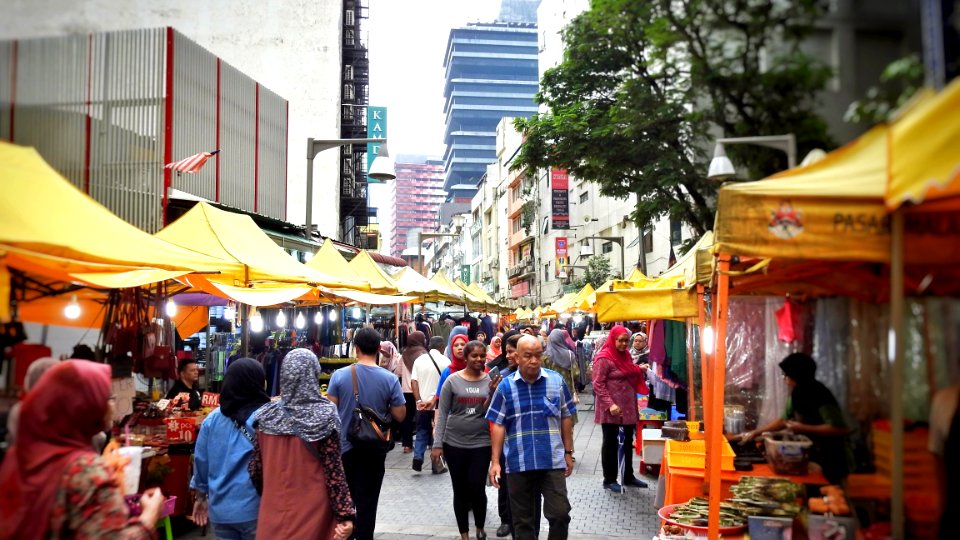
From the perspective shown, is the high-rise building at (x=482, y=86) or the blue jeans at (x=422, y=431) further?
the high-rise building at (x=482, y=86)

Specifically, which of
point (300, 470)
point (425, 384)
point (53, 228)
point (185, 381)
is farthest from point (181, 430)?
point (53, 228)

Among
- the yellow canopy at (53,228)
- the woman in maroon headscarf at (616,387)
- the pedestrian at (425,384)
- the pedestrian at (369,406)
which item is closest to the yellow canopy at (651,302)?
the woman in maroon headscarf at (616,387)

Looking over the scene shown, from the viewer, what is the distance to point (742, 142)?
14.0 feet

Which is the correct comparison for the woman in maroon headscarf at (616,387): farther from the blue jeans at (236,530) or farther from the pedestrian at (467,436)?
the blue jeans at (236,530)

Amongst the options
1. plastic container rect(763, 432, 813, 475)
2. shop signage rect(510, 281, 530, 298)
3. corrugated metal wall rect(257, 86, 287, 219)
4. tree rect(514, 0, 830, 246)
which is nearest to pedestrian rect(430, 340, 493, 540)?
tree rect(514, 0, 830, 246)

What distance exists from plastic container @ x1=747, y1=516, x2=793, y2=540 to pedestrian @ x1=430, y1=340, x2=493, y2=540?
2.90 m

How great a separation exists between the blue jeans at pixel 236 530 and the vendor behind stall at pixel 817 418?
376 cm

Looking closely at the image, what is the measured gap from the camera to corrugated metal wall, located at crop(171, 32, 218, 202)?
4.50 metres

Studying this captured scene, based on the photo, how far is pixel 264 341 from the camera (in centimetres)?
1659

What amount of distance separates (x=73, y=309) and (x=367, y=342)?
271cm

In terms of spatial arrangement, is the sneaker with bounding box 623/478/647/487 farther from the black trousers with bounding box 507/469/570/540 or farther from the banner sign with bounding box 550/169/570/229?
the banner sign with bounding box 550/169/570/229

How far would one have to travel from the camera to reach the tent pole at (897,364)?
3092mm

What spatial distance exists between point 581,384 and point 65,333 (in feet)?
63.9

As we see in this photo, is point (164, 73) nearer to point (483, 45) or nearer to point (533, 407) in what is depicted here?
point (533, 407)
